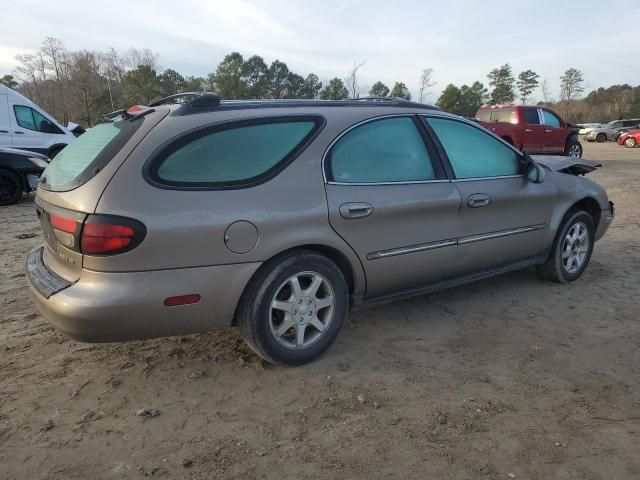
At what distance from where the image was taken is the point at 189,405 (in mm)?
2629

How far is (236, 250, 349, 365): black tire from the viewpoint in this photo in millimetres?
2766

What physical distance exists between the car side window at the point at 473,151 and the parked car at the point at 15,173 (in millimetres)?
7606

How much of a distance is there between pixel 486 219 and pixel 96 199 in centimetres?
Result: 272

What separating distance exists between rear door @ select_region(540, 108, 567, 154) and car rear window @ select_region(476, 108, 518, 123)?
3.48ft

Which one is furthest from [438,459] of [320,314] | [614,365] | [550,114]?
[550,114]

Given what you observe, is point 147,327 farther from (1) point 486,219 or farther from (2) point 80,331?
(1) point 486,219

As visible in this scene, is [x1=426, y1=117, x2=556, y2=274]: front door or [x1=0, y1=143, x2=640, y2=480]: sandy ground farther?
[x1=426, y1=117, x2=556, y2=274]: front door

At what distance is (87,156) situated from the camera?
9.25ft

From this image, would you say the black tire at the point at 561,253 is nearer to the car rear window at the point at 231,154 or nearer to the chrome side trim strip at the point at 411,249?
the chrome side trim strip at the point at 411,249

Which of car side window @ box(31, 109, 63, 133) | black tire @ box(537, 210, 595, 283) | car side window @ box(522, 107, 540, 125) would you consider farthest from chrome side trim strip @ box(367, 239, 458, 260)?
car side window @ box(522, 107, 540, 125)

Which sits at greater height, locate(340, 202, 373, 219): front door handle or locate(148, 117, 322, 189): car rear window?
locate(148, 117, 322, 189): car rear window

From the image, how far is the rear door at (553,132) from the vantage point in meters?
15.2

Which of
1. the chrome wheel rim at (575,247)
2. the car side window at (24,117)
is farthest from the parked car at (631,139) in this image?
the car side window at (24,117)

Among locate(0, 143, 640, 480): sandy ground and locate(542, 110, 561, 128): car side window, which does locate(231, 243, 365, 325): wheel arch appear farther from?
locate(542, 110, 561, 128): car side window
